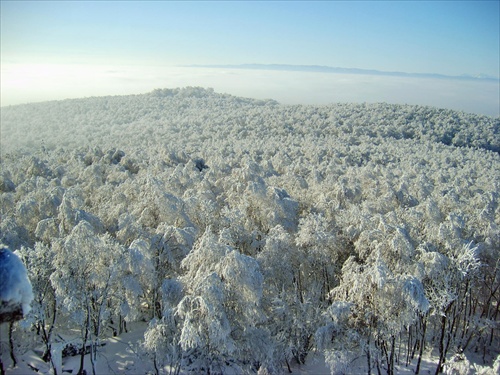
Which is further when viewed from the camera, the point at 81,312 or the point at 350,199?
the point at 350,199

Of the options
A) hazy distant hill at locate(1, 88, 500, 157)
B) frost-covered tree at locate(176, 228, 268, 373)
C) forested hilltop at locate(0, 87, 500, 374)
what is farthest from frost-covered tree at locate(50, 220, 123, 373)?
hazy distant hill at locate(1, 88, 500, 157)

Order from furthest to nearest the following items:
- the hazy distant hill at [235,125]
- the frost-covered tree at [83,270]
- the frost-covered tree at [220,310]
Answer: the hazy distant hill at [235,125]
the frost-covered tree at [83,270]
the frost-covered tree at [220,310]

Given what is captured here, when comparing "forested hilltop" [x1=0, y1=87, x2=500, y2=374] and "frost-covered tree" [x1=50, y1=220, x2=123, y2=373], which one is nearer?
"forested hilltop" [x1=0, y1=87, x2=500, y2=374]

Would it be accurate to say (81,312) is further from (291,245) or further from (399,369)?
(399,369)

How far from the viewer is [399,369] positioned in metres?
19.8

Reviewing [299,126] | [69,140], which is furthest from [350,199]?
[69,140]

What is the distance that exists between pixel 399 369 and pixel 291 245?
8896mm

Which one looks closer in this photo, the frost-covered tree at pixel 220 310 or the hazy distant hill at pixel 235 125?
the frost-covered tree at pixel 220 310

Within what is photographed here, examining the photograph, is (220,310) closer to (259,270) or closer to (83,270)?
(259,270)

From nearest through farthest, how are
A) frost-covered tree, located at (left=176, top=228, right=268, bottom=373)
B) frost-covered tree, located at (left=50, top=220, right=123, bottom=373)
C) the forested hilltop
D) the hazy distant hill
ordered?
frost-covered tree, located at (left=176, top=228, right=268, bottom=373) → the forested hilltop → frost-covered tree, located at (left=50, top=220, right=123, bottom=373) → the hazy distant hill

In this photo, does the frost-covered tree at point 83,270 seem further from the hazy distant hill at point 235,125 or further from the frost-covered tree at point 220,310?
the hazy distant hill at point 235,125

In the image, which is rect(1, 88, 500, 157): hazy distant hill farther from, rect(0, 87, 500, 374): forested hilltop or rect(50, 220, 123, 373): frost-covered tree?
rect(50, 220, 123, 373): frost-covered tree

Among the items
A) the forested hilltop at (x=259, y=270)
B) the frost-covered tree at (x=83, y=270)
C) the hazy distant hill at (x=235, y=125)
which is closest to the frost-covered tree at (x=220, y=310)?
the forested hilltop at (x=259, y=270)

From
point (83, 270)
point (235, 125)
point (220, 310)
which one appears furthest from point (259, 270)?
point (235, 125)
